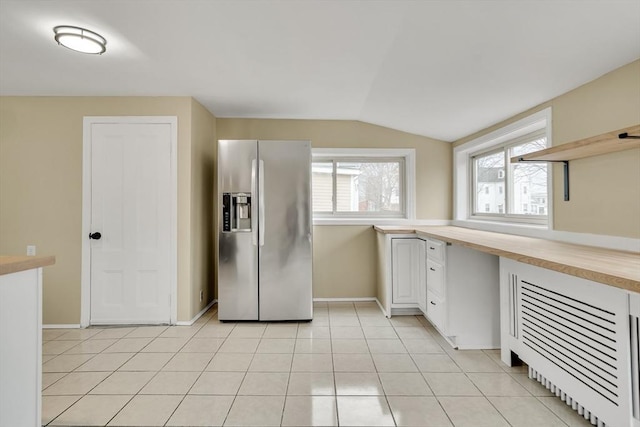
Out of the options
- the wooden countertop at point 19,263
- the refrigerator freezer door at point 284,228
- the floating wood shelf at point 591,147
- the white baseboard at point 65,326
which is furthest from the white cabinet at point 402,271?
the white baseboard at point 65,326

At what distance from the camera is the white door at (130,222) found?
322cm

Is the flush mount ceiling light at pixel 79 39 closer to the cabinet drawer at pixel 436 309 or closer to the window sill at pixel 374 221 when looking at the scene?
the window sill at pixel 374 221

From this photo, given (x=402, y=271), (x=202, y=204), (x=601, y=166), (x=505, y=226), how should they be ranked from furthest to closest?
1. (x=202, y=204)
2. (x=402, y=271)
3. (x=505, y=226)
4. (x=601, y=166)

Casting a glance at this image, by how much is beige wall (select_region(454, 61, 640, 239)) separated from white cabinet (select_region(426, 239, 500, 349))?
0.61 m

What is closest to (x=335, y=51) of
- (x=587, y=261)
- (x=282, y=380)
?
(x=587, y=261)

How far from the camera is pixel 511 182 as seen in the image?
3.24m

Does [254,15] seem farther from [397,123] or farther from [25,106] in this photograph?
[25,106]

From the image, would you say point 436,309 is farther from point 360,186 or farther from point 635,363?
point 360,186

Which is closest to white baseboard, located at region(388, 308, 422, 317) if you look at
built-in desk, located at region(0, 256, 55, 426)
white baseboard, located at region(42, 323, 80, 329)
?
built-in desk, located at region(0, 256, 55, 426)

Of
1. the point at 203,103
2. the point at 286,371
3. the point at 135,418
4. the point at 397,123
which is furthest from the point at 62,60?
the point at 397,123

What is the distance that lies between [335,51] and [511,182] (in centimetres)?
215

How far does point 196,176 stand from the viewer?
342 centimetres

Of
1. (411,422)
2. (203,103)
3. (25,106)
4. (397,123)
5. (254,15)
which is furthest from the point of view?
(397,123)

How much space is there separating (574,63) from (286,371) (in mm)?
2672
